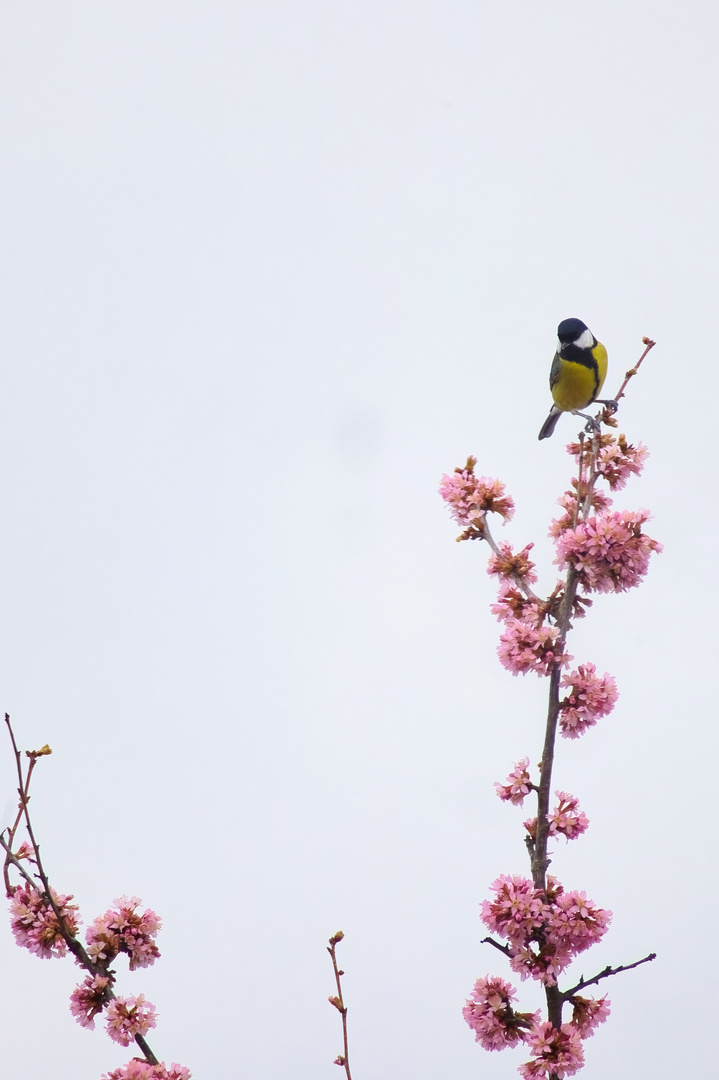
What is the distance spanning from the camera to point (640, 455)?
606 cm

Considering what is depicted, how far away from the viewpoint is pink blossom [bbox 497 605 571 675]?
5.27 m

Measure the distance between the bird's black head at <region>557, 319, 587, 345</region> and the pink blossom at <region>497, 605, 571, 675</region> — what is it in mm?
5058

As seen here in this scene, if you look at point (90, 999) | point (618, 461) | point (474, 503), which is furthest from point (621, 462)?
point (90, 999)

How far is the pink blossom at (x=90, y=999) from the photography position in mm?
4676

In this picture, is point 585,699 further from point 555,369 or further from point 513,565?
point 555,369

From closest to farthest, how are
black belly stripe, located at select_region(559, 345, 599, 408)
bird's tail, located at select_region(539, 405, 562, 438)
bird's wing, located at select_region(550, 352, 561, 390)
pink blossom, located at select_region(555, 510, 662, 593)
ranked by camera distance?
pink blossom, located at select_region(555, 510, 662, 593), black belly stripe, located at select_region(559, 345, 599, 408), bird's wing, located at select_region(550, 352, 561, 390), bird's tail, located at select_region(539, 405, 562, 438)

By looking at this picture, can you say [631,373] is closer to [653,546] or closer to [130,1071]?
[653,546]

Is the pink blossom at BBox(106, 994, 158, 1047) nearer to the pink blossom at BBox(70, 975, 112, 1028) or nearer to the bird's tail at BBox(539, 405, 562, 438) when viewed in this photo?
the pink blossom at BBox(70, 975, 112, 1028)

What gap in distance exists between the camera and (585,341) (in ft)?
31.9

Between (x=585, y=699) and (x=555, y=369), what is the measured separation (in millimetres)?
5043

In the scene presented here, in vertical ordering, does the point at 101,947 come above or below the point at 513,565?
below

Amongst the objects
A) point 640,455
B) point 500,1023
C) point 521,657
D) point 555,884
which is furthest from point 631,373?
point 500,1023

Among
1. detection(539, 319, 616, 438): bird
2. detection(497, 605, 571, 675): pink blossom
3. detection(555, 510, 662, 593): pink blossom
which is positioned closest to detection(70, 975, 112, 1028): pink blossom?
detection(497, 605, 571, 675): pink blossom

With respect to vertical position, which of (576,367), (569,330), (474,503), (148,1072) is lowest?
(148,1072)
